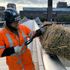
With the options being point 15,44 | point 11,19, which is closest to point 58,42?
point 15,44

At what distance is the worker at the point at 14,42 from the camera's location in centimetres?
578

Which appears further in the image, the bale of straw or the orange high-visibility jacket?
the bale of straw

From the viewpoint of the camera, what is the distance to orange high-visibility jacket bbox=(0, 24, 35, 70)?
19.0 feet

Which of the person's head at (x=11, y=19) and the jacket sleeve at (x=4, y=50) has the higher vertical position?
the person's head at (x=11, y=19)

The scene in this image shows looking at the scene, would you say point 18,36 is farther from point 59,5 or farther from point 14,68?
point 59,5

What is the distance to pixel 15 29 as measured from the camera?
5.84 metres

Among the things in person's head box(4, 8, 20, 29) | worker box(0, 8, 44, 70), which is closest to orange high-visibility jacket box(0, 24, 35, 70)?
worker box(0, 8, 44, 70)

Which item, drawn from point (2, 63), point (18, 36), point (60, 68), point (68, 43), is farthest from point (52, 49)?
point (2, 63)

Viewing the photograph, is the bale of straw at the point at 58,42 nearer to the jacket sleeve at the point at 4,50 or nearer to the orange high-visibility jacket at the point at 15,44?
the orange high-visibility jacket at the point at 15,44

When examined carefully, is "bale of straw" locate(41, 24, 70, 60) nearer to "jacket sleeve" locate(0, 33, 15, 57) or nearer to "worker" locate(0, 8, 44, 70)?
"worker" locate(0, 8, 44, 70)

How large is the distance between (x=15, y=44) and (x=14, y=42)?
0.04 m

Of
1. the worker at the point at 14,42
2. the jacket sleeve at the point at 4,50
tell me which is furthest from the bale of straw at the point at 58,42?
the jacket sleeve at the point at 4,50

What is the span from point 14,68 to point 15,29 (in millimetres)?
682

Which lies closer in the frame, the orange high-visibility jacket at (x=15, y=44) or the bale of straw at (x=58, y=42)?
the orange high-visibility jacket at (x=15, y=44)
